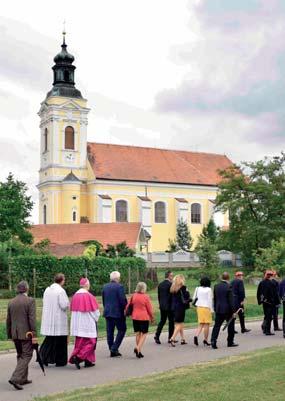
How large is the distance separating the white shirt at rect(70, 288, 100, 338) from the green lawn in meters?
1.80

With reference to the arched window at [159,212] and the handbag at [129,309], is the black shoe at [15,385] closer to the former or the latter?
the handbag at [129,309]

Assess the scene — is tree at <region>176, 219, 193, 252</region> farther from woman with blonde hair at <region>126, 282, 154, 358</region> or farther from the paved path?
woman with blonde hair at <region>126, 282, 154, 358</region>

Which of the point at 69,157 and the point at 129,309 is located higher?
the point at 69,157

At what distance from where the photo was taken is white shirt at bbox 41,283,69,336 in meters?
12.6

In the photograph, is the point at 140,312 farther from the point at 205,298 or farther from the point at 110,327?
the point at 205,298

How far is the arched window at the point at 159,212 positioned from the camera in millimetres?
80812

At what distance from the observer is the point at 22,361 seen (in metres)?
10.6

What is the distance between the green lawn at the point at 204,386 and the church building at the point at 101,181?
61.8 meters

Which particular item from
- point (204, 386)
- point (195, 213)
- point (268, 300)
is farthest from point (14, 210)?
point (195, 213)

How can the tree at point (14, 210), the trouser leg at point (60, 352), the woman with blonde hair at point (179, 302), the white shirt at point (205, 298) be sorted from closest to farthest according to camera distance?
the trouser leg at point (60, 352), the woman with blonde hair at point (179, 302), the white shirt at point (205, 298), the tree at point (14, 210)

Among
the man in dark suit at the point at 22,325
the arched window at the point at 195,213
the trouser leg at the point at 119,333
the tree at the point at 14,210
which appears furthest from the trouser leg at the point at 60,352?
the arched window at the point at 195,213

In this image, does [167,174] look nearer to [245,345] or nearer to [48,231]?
[48,231]

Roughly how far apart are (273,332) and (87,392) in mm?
9547

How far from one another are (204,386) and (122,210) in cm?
6902
